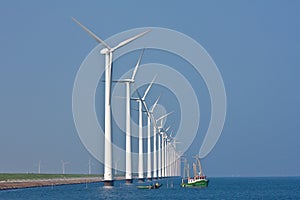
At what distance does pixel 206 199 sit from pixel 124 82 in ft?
190

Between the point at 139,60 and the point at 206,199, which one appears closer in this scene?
the point at 206,199

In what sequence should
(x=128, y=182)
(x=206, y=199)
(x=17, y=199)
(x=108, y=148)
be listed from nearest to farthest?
(x=17, y=199) → (x=206, y=199) → (x=108, y=148) → (x=128, y=182)

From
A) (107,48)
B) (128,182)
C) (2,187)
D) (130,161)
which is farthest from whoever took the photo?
(128,182)

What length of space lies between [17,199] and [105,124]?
25824 mm

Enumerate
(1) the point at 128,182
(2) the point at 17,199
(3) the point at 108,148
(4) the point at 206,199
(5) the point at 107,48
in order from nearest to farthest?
(2) the point at 17,199 < (4) the point at 206,199 < (3) the point at 108,148 < (5) the point at 107,48 < (1) the point at 128,182

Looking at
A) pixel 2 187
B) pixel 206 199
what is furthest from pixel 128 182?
pixel 206 199

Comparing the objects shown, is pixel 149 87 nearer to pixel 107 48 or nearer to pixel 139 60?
pixel 139 60

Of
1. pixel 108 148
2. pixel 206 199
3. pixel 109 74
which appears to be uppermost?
pixel 109 74

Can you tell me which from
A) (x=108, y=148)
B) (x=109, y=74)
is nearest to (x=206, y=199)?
(x=108, y=148)

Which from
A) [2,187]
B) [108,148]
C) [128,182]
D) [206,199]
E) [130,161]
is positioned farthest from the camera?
[128,182]

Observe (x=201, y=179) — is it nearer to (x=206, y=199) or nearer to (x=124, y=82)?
(x=124, y=82)

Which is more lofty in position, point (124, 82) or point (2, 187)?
point (124, 82)

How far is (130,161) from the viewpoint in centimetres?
16988

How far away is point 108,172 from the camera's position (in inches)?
5261
